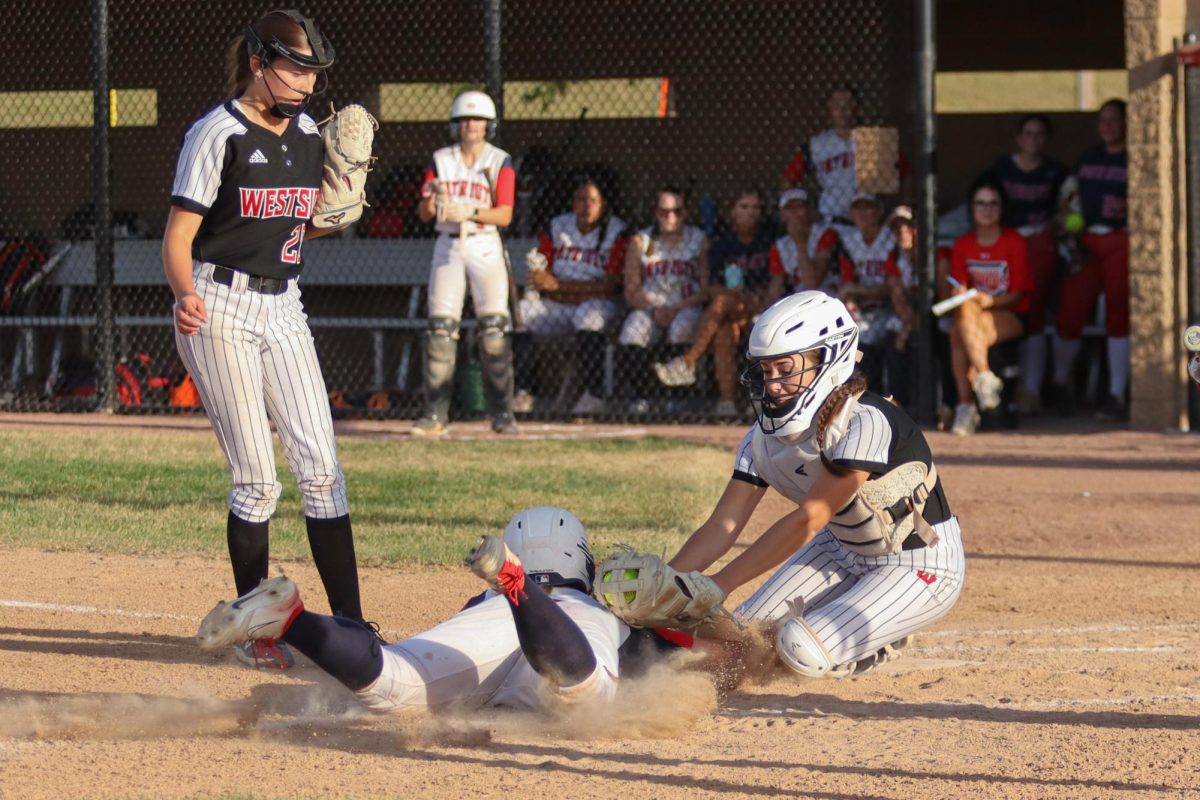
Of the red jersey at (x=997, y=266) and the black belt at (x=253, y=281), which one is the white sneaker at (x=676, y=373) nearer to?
the red jersey at (x=997, y=266)

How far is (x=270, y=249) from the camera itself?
4617 millimetres

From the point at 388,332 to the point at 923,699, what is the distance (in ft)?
30.3

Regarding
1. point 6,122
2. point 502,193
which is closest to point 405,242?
point 502,193

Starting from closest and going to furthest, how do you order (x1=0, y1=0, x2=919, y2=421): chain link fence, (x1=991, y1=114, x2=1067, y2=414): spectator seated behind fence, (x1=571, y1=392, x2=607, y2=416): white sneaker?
(x1=991, y1=114, x2=1067, y2=414): spectator seated behind fence < (x1=0, y1=0, x2=919, y2=421): chain link fence < (x1=571, y1=392, x2=607, y2=416): white sneaker

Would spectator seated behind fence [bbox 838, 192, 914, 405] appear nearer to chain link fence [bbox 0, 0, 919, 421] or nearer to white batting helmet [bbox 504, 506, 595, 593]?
chain link fence [bbox 0, 0, 919, 421]

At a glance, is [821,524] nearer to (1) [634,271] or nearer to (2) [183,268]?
(2) [183,268]

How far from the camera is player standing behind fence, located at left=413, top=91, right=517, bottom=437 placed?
31.3ft

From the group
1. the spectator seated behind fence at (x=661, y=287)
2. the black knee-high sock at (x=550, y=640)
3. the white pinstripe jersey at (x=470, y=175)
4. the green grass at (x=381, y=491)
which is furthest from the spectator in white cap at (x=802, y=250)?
the black knee-high sock at (x=550, y=640)

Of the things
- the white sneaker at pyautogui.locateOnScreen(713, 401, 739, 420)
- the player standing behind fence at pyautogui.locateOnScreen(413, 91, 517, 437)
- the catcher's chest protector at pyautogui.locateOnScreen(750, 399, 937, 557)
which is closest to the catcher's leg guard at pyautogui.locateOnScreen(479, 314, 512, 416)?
the player standing behind fence at pyautogui.locateOnScreen(413, 91, 517, 437)

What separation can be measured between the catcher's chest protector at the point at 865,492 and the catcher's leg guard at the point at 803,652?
0.33m

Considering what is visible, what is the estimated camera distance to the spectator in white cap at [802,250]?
34.4 ft

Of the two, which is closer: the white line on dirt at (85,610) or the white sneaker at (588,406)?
the white line on dirt at (85,610)

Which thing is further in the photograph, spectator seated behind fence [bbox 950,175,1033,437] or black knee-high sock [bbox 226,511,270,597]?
spectator seated behind fence [bbox 950,175,1033,437]

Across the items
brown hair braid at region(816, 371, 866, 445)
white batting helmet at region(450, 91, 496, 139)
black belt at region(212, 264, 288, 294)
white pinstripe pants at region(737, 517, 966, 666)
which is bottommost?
white pinstripe pants at region(737, 517, 966, 666)
